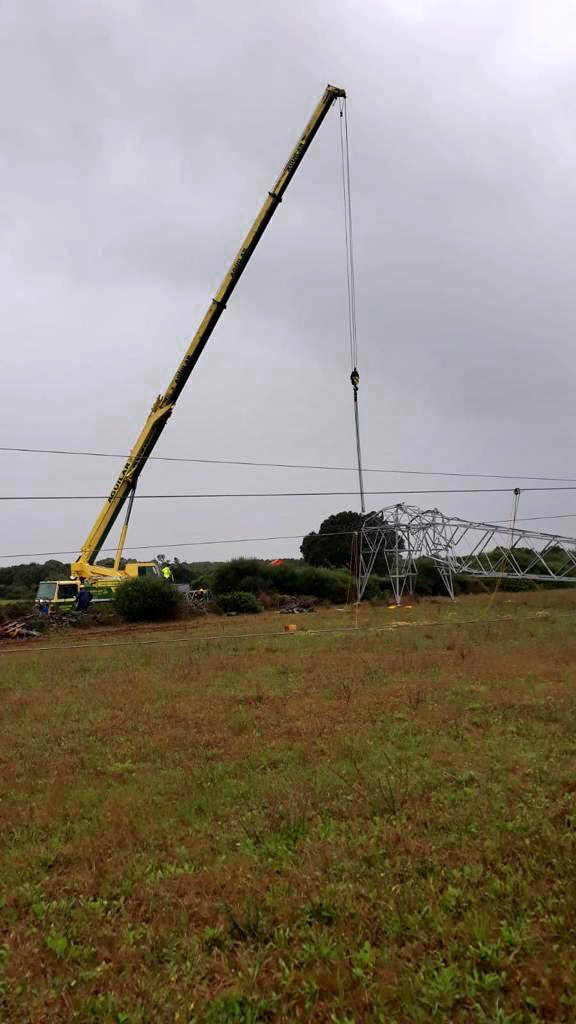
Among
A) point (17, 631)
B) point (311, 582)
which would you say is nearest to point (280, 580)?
point (311, 582)

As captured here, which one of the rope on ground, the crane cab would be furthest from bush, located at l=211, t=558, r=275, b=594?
the rope on ground

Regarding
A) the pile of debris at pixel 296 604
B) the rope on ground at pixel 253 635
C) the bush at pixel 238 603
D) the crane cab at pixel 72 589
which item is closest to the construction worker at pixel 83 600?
the crane cab at pixel 72 589

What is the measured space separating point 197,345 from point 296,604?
1672 cm

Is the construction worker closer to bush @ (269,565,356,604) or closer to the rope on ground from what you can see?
the rope on ground

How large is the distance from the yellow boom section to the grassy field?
52.5 ft

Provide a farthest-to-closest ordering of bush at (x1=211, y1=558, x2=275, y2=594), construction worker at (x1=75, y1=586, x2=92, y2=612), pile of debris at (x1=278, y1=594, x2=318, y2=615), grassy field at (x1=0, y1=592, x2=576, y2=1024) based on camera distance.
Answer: bush at (x1=211, y1=558, x2=275, y2=594), pile of debris at (x1=278, y1=594, x2=318, y2=615), construction worker at (x1=75, y1=586, x2=92, y2=612), grassy field at (x1=0, y1=592, x2=576, y2=1024)

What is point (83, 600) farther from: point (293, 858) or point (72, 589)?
point (293, 858)

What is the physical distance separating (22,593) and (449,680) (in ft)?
97.8

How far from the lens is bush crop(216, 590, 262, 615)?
3372 centimetres

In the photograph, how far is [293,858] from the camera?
478 cm

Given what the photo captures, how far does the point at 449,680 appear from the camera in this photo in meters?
11.0

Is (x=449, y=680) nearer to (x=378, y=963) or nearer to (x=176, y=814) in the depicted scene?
(x=176, y=814)

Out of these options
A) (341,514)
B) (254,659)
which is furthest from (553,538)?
(341,514)

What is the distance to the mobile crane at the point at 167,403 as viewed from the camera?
24.5 m
